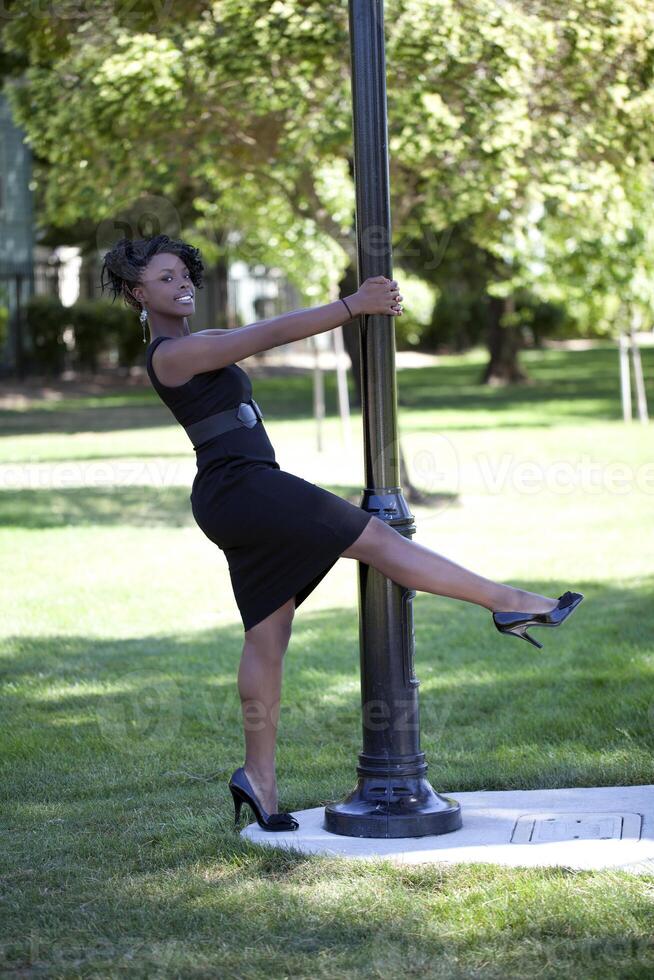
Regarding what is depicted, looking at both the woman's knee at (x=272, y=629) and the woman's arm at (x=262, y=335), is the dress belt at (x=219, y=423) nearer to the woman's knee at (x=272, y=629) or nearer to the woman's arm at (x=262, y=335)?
the woman's arm at (x=262, y=335)

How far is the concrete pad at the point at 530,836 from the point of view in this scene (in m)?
4.17

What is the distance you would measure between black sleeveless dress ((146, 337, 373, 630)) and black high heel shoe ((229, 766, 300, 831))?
21.0 inches

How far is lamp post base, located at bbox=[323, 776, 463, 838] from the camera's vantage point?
4480 mm

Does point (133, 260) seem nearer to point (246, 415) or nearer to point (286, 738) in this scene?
point (246, 415)

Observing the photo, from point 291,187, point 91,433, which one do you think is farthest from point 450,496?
point 91,433

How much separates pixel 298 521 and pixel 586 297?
15.8 metres

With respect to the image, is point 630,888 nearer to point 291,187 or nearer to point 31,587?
point 31,587

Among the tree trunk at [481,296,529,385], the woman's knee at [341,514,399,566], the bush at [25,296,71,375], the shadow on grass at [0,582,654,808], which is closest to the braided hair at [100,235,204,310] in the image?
the woman's knee at [341,514,399,566]

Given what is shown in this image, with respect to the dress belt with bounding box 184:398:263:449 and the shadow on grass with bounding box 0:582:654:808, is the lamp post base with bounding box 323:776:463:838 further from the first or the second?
the dress belt with bounding box 184:398:263:449

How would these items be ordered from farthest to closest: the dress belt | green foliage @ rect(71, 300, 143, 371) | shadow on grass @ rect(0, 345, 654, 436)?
1. green foliage @ rect(71, 300, 143, 371)
2. shadow on grass @ rect(0, 345, 654, 436)
3. the dress belt

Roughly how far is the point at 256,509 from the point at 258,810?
0.99m

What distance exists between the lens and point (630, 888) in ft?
12.6

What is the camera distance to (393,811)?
4.50 m

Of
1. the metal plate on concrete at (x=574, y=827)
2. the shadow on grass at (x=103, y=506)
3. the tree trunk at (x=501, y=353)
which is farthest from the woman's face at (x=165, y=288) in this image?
the tree trunk at (x=501, y=353)
